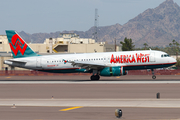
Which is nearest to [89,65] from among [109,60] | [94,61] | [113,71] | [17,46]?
[94,61]

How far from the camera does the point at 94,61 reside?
159ft

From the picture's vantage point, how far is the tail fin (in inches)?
1994

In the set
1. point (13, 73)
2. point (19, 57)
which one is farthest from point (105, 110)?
point (13, 73)

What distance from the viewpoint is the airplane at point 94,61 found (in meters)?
46.7

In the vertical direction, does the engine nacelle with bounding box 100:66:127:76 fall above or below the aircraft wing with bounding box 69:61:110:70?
below

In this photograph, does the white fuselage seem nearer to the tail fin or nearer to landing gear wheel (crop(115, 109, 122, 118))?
the tail fin

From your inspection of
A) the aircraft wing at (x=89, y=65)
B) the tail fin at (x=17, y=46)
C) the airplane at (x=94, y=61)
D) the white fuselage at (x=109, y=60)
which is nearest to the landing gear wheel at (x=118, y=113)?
the airplane at (x=94, y=61)

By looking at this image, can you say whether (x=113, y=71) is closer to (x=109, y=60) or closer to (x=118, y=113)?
(x=109, y=60)

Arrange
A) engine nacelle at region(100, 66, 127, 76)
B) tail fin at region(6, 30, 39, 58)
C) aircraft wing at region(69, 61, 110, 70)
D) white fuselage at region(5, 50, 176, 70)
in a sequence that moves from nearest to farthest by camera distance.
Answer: engine nacelle at region(100, 66, 127, 76) < aircraft wing at region(69, 61, 110, 70) < white fuselage at region(5, 50, 176, 70) < tail fin at region(6, 30, 39, 58)

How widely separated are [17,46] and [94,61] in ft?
45.3

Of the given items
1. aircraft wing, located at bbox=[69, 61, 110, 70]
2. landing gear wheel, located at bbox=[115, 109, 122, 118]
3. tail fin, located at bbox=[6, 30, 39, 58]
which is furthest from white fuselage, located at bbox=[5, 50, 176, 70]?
landing gear wheel, located at bbox=[115, 109, 122, 118]

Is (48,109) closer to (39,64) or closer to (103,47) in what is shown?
(39,64)

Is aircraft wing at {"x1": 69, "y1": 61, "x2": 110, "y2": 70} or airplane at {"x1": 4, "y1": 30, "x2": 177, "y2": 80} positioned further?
airplane at {"x1": 4, "y1": 30, "x2": 177, "y2": 80}

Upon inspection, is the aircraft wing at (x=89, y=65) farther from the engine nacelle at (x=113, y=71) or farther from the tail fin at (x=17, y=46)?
the tail fin at (x=17, y=46)
